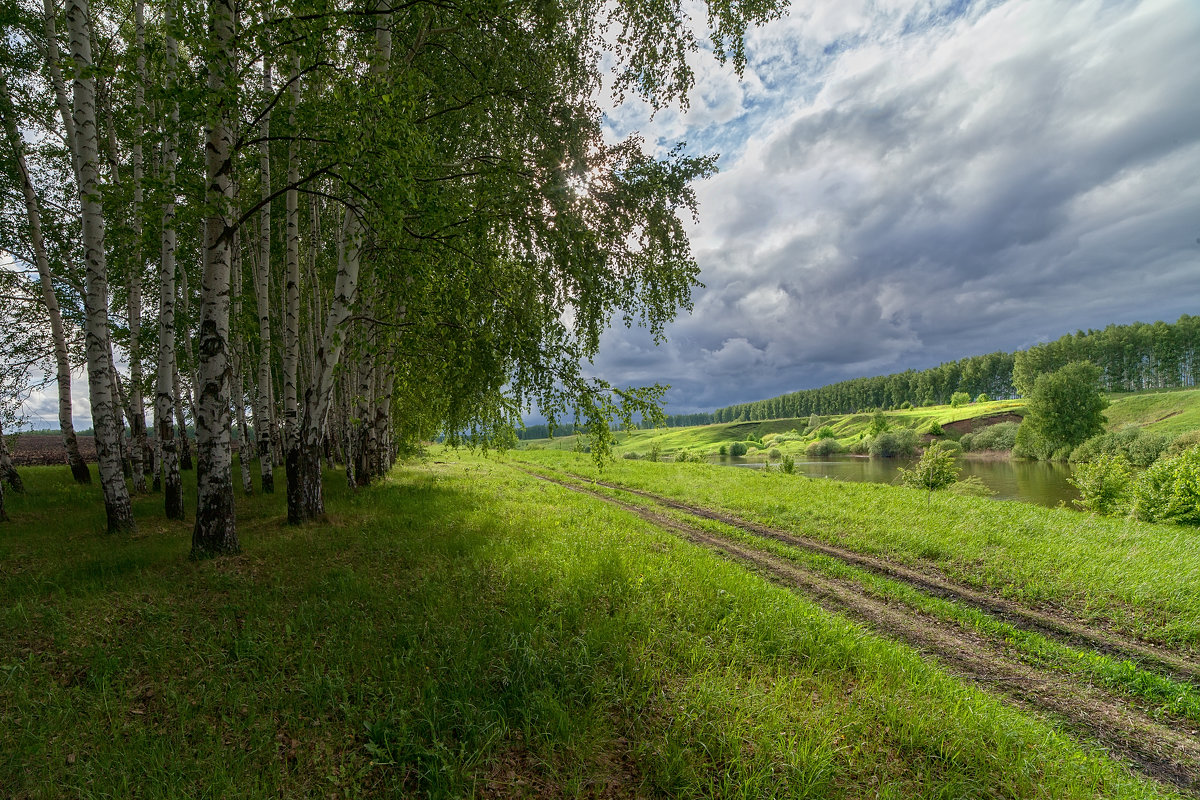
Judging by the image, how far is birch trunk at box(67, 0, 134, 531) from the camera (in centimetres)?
866

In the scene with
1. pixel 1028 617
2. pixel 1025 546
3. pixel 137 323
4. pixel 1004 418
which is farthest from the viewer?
pixel 1004 418

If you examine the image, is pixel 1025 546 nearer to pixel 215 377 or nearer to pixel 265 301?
A: pixel 215 377

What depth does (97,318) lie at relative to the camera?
363 inches

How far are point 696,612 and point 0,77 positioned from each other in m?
20.6

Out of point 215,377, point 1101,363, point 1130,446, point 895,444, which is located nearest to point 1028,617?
point 215,377

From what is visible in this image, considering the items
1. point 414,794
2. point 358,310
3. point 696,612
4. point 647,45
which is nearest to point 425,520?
point 358,310

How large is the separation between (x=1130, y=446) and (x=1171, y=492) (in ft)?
122

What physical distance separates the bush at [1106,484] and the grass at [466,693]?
19.4 metres

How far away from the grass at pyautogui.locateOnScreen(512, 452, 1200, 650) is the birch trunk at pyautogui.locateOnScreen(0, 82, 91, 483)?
21922 mm

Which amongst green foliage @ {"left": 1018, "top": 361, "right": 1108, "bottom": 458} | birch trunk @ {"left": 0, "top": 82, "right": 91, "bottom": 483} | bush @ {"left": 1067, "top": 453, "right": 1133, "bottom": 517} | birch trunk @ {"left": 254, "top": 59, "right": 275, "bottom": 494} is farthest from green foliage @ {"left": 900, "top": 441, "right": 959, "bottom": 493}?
green foliage @ {"left": 1018, "top": 361, "right": 1108, "bottom": 458}

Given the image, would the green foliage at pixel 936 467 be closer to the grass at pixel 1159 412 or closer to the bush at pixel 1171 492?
the bush at pixel 1171 492

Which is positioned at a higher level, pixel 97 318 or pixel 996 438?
pixel 97 318

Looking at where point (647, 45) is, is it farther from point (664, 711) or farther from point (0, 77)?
point (0, 77)

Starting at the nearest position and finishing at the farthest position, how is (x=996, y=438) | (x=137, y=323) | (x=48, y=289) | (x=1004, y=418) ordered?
(x=48, y=289) → (x=137, y=323) → (x=996, y=438) → (x=1004, y=418)
